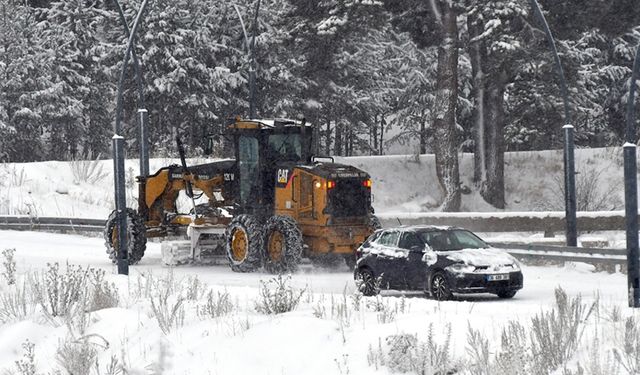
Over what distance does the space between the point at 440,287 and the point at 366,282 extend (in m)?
1.94

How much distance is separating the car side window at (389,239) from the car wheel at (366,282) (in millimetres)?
587

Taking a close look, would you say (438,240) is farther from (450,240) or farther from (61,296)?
(61,296)

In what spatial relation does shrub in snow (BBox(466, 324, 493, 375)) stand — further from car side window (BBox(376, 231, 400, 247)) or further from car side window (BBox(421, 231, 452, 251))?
car side window (BBox(376, 231, 400, 247))

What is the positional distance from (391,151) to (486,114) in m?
56.2

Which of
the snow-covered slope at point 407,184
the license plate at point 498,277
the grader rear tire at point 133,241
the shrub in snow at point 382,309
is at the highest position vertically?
the snow-covered slope at point 407,184

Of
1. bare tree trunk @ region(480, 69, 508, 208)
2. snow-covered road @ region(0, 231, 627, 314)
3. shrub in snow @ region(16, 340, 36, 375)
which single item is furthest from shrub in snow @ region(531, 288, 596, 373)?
bare tree trunk @ region(480, 69, 508, 208)

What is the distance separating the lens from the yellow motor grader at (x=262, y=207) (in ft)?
76.2

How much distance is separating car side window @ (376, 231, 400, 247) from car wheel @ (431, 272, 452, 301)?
1495mm

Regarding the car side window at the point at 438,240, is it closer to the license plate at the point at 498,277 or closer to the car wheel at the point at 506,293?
the license plate at the point at 498,277

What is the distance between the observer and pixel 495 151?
42.1 meters

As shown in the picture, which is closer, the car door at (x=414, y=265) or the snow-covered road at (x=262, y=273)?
the car door at (x=414, y=265)

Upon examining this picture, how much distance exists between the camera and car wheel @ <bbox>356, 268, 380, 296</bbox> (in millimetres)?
19066

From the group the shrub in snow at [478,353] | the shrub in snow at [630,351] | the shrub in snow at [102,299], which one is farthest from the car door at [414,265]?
the shrub in snow at [630,351]

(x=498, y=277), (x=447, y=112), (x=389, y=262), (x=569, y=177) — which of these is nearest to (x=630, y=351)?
(x=498, y=277)
